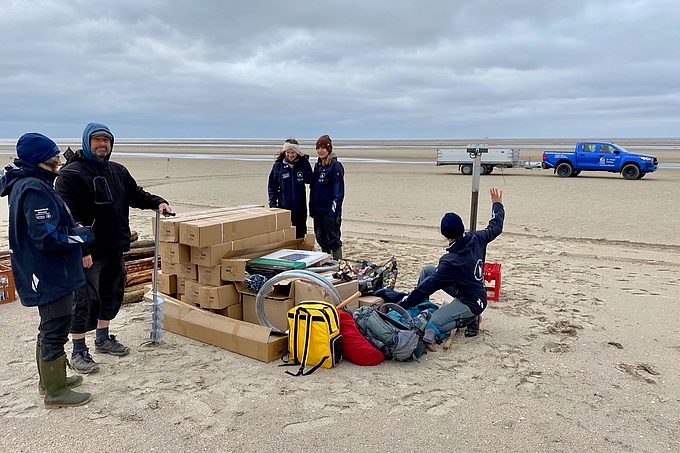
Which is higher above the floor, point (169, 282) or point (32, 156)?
point (32, 156)

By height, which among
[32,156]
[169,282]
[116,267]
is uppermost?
[32,156]

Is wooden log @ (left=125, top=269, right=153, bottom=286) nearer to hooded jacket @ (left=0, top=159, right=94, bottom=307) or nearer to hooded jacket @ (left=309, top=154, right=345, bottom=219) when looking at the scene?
hooded jacket @ (left=309, top=154, right=345, bottom=219)

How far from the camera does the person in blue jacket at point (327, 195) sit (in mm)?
7207

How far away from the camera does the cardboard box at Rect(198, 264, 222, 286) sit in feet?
17.5

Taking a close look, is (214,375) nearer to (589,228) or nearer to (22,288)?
(22,288)

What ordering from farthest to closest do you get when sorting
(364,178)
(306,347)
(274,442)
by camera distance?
(364,178)
(306,347)
(274,442)

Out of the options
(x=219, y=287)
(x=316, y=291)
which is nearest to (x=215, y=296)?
(x=219, y=287)

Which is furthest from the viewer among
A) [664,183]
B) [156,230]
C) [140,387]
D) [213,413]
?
[664,183]

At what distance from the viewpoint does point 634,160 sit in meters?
24.3

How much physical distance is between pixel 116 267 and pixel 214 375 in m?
1.33

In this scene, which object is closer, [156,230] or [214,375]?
[214,375]

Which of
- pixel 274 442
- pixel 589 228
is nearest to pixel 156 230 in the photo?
pixel 274 442

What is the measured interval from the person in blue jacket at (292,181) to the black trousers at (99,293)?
2792 mm

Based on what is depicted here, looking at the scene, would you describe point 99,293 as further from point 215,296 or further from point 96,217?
point 215,296
